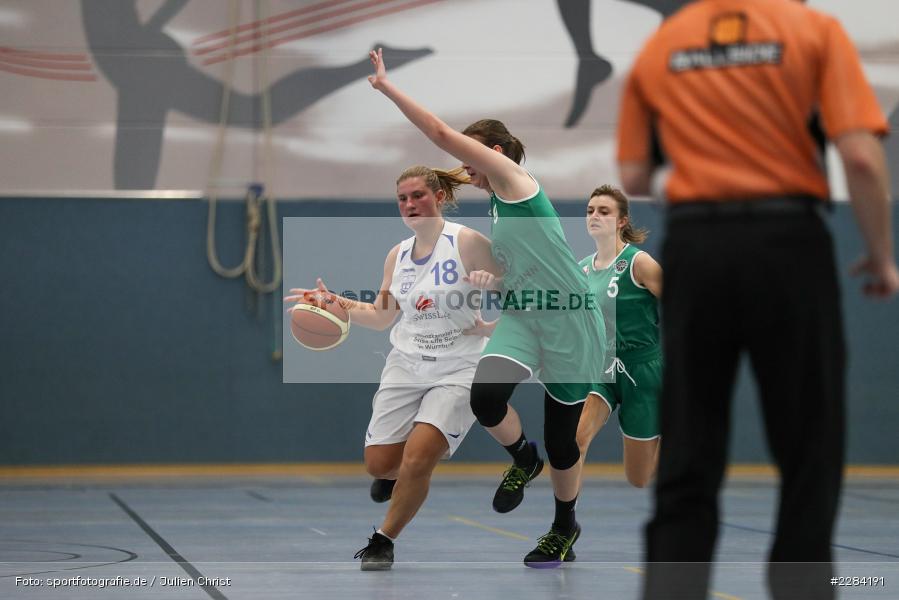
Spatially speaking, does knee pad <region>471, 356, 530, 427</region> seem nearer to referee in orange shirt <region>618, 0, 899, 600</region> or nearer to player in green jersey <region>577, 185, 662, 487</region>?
player in green jersey <region>577, 185, 662, 487</region>

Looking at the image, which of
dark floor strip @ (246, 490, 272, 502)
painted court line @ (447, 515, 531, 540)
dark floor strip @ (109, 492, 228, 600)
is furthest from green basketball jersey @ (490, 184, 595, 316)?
dark floor strip @ (246, 490, 272, 502)

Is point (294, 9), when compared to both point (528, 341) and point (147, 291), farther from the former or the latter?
point (528, 341)

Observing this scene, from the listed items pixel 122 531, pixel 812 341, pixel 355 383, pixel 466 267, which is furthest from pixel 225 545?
pixel 355 383

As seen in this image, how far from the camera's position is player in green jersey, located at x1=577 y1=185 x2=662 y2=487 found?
236 inches

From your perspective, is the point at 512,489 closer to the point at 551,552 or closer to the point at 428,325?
the point at 551,552

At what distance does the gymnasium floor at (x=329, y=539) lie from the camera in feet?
14.7

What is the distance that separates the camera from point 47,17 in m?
10.4

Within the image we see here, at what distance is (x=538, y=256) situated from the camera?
4.99m

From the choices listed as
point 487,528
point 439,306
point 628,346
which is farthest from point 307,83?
point 439,306

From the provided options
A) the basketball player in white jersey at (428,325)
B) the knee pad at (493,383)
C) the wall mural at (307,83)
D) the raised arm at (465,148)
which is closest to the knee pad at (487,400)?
the knee pad at (493,383)

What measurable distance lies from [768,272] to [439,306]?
10.2 ft

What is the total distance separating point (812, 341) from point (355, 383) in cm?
852

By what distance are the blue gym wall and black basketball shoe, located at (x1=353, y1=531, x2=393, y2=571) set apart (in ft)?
18.4

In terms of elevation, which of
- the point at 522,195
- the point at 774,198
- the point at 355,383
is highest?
the point at 774,198
